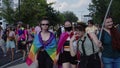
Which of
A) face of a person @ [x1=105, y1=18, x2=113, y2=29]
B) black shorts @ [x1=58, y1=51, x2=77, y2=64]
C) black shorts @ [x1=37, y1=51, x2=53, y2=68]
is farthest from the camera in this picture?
black shorts @ [x1=58, y1=51, x2=77, y2=64]

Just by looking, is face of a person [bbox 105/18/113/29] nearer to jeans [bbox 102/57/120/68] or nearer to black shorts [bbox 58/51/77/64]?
jeans [bbox 102/57/120/68]

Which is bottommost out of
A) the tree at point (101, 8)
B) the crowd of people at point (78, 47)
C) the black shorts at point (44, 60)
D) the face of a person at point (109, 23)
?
the tree at point (101, 8)

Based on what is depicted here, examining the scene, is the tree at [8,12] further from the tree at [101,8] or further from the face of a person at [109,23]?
the face of a person at [109,23]

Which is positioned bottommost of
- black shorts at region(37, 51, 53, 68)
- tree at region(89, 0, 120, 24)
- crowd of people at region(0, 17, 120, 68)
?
tree at region(89, 0, 120, 24)

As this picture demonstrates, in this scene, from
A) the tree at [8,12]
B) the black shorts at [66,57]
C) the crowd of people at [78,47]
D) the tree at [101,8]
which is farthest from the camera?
the tree at [101,8]

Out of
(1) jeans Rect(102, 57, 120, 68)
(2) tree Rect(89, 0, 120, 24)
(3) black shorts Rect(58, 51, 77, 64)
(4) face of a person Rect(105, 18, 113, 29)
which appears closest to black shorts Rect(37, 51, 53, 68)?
(3) black shorts Rect(58, 51, 77, 64)

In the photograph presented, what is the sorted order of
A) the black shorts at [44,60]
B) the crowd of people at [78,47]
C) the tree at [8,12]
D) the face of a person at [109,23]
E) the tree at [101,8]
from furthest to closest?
1. the tree at [101,8]
2. the tree at [8,12]
3. the black shorts at [44,60]
4. the face of a person at [109,23]
5. the crowd of people at [78,47]

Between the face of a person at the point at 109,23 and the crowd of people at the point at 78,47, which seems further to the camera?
the face of a person at the point at 109,23

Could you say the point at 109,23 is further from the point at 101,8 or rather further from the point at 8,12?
the point at 101,8

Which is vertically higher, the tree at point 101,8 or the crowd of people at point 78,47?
the crowd of people at point 78,47

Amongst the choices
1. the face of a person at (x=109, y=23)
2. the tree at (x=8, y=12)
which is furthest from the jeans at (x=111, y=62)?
the tree at (x=8, y=12)

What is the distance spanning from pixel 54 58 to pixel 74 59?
48cm

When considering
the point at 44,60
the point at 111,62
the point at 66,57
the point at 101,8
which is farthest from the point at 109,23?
the point at 101,8

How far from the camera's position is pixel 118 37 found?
24.1 feet
